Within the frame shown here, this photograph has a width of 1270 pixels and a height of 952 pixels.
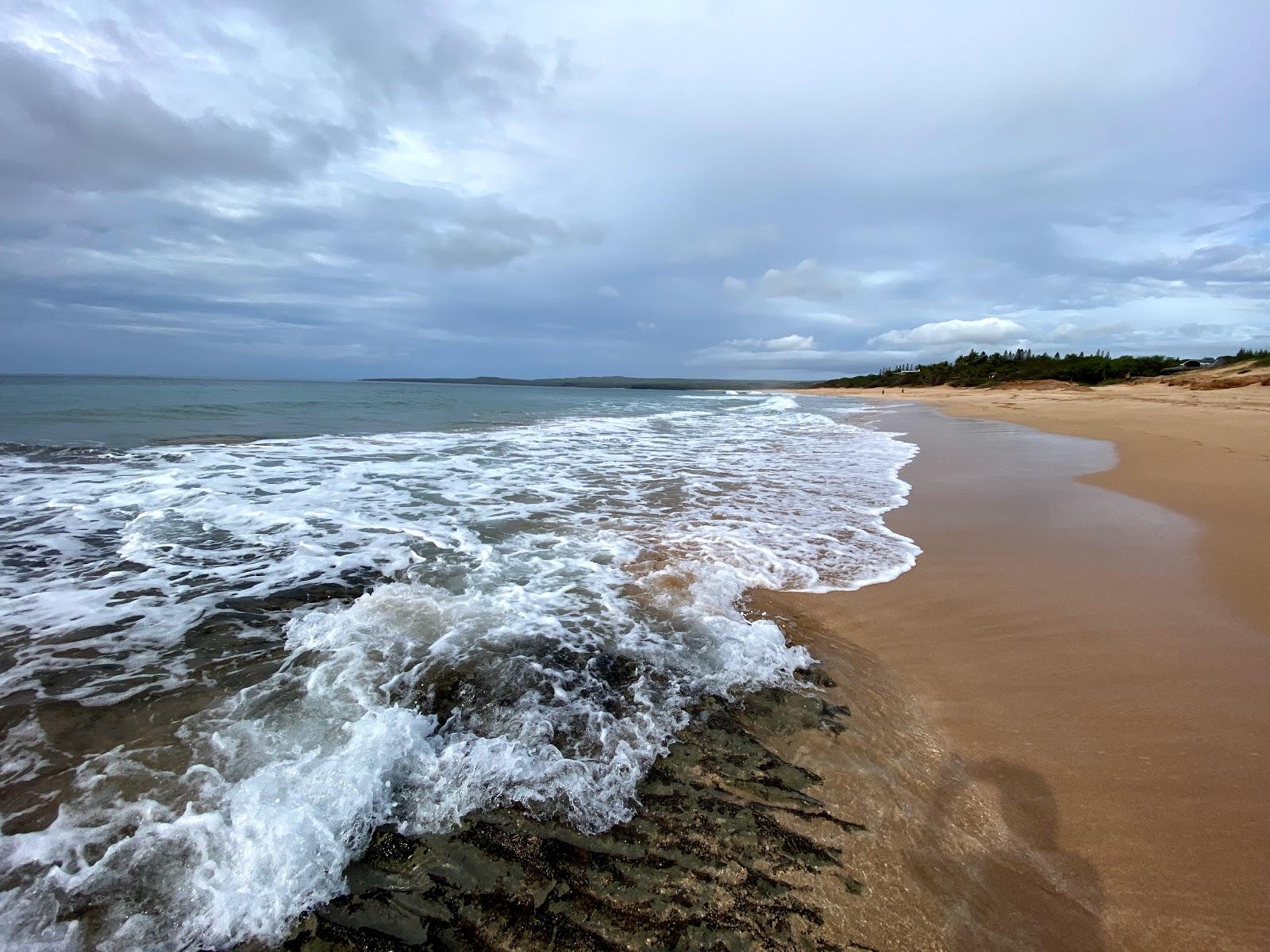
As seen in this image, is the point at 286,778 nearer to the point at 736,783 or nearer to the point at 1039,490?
the point at 736,783

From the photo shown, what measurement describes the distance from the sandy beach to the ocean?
72cm

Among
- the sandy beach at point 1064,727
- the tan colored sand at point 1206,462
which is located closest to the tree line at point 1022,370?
the tan colored sand at point 1206,462

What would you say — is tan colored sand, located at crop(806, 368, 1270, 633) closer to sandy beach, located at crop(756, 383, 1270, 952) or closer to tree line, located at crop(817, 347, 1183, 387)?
sandy beach, located at crop(756, 383, 1270, 952)

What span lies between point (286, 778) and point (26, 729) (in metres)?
1.67

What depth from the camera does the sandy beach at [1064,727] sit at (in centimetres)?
198

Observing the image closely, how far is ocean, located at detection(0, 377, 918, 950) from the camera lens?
2.15 metres

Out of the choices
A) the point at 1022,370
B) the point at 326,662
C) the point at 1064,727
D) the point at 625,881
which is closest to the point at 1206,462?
the point at 1064,727

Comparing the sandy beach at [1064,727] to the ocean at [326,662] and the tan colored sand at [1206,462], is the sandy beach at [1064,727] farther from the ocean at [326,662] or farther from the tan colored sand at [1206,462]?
the ocean at [326,662]

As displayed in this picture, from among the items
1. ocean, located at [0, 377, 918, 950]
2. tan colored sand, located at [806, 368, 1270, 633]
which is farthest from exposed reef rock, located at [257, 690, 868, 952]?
tan colored sand, located at [806, 368, 1270, 633]

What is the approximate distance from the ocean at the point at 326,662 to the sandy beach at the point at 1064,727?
28.4 inches

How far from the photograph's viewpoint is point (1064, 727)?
292 centimetres

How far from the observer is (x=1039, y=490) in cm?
831

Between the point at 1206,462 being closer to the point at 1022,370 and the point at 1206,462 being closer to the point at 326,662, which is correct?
the point at 326,662

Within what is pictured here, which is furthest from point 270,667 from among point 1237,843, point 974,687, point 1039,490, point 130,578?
point 1039,490
